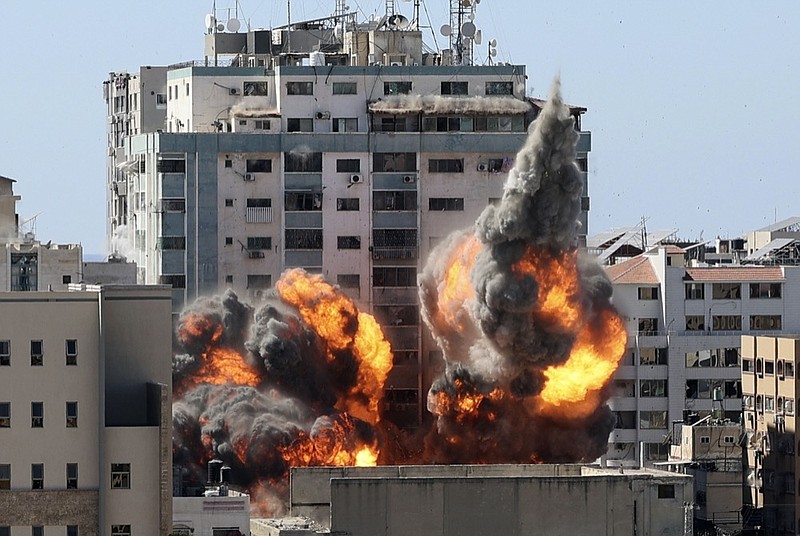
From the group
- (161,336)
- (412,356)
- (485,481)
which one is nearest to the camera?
(161,336)

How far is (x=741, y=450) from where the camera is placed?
131250 mm

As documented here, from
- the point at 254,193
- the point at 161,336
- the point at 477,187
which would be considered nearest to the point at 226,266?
the point at 254,193

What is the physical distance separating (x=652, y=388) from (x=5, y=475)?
72.5 metres

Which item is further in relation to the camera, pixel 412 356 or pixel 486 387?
pixel 412 356

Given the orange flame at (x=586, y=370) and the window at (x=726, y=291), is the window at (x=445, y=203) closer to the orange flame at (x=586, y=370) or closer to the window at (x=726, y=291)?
the window at (x=726, y=291)

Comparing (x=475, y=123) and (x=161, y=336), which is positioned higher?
(x=475, y=123)

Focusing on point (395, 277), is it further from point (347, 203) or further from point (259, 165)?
point (259, 165)

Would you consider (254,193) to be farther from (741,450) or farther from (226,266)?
(741,450)

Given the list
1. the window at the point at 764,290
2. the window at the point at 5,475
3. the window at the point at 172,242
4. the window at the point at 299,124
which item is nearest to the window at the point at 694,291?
the window at the point at 764,290

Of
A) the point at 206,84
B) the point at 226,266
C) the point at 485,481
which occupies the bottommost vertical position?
the point at 485,481

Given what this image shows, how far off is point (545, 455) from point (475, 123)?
81.3 ft

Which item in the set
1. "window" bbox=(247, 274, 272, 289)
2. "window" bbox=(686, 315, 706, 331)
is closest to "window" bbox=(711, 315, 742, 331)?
"window" bbox=(686, 315, 706, 331)

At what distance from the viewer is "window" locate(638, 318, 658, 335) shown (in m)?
151

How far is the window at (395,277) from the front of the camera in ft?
477
